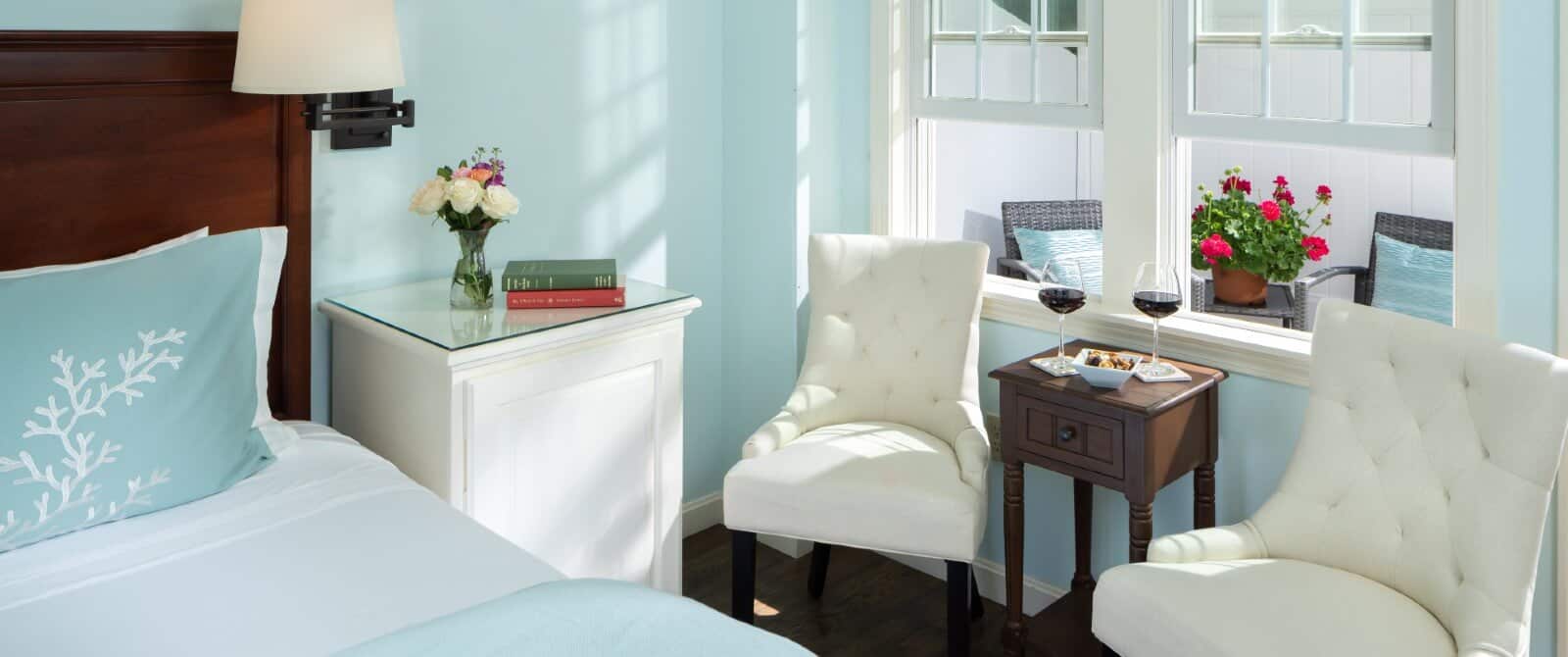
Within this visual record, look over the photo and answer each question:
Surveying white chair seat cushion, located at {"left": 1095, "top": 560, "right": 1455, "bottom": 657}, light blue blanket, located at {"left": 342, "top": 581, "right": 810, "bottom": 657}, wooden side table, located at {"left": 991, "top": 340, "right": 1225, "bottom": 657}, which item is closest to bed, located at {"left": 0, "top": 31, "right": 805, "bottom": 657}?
light blue blanket, located at {"left": 342, "top": 581, "right": 810, "bottom": 657}

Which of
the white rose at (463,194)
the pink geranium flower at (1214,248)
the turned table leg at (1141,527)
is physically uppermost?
the white rose at (463,194)

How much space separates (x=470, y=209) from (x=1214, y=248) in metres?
1.66

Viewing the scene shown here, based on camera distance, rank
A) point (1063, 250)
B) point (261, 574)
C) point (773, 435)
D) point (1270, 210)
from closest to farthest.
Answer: point (261, 574) < point (1270, 210) < point (773, 435) < point (1063, 250)

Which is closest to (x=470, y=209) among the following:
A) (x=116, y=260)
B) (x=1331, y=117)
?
(x=116, y=260)

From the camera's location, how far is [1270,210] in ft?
8.98

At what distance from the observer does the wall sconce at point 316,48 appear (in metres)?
2.29

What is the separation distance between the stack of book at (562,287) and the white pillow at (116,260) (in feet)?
2.03

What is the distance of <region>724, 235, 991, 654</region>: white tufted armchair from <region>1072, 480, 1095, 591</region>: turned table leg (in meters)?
0.26

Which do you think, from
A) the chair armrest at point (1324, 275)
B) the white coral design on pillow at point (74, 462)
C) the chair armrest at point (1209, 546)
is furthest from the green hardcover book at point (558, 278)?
the chair armrest at point (1324, 275)

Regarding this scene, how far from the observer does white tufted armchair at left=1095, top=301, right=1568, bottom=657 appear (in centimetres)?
200

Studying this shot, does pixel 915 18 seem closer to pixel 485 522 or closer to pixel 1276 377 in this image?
pixel 1276 377

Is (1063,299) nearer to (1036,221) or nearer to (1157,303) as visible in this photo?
(1157,303)

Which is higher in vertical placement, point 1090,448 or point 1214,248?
point 1214,248

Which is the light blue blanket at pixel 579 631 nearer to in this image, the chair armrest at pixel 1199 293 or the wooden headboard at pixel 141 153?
the wooden headboard at pixel 141 153
